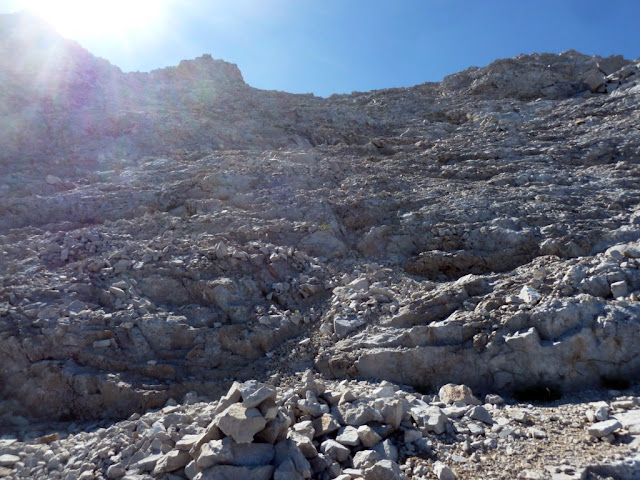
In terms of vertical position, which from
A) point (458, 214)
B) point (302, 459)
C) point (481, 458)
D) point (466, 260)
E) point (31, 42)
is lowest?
point (481, 458)

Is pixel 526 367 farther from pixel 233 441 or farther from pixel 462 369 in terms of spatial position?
pixel 233 441

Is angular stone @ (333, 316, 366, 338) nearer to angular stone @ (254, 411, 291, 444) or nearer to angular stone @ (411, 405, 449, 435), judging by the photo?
angular stone @ (411, 405, 449, 435)

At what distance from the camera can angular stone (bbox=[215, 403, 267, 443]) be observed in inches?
156

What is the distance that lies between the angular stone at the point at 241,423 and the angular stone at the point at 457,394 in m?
2.60

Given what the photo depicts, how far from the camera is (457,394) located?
5465 mm

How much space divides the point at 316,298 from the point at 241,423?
4188 mm

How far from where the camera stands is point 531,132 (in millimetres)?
14648

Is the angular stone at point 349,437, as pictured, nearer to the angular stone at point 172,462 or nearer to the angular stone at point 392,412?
the angular stone at point 392,412

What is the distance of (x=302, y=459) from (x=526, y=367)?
3.45 metres

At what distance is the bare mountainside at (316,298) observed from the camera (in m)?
4.45

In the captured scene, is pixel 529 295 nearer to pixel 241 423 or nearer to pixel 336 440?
pixel 336 440

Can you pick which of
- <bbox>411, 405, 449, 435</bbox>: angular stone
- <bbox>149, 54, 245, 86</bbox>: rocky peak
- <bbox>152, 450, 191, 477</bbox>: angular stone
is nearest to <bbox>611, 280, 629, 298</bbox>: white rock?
<bbox>411, 405, 449, 435</bbox>: angular stone

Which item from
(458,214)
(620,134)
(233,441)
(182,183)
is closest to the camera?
(233,441)

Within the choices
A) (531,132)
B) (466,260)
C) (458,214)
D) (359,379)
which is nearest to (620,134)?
(531,132)
